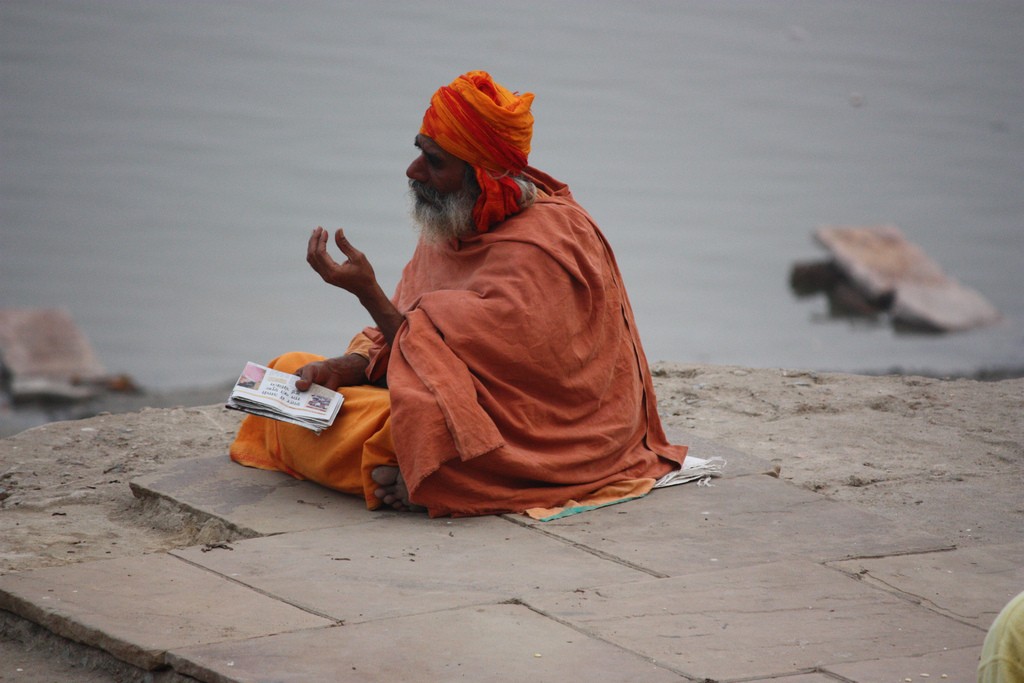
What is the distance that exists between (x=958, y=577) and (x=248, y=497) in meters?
2.09

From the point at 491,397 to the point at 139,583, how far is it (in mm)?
1165

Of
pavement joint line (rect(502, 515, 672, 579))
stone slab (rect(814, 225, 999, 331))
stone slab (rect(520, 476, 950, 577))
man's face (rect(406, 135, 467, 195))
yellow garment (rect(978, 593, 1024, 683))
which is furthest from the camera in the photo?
stone slab (rect(814, 225, 999, 331))

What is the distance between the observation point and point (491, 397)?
415cm

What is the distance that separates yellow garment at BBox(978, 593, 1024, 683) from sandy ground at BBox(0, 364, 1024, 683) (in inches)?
78.6

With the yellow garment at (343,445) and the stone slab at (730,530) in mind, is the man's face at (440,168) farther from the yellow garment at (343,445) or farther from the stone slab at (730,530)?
the stone slab at (730,530)

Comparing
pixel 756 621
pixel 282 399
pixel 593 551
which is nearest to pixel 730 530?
pixel 593 551

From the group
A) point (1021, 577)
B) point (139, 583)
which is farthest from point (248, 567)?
point (1021, 577)

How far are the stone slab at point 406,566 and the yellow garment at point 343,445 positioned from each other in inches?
8.1

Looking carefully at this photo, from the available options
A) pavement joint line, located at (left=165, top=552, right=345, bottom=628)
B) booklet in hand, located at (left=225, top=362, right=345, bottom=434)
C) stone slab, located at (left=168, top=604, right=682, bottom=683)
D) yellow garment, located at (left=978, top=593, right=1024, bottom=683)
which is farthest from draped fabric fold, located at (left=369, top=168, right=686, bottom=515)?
yellow garment, located at (left=978, top=593, right=1024, bottom=683)

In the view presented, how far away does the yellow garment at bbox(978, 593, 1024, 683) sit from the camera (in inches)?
85.0

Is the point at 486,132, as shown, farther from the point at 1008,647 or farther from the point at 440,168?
the point at 1008,647

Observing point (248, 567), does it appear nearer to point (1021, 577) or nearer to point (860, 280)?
point (1021, 577)

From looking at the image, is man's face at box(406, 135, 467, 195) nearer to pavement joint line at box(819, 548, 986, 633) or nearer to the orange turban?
the orange turban

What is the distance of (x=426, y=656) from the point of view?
A: 3078 mm
